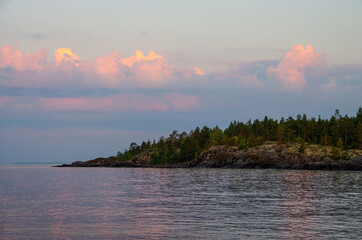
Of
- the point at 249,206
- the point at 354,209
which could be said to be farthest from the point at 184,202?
the point at 354,209

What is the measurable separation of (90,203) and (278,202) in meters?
26.8

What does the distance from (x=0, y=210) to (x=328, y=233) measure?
37139 millimetres

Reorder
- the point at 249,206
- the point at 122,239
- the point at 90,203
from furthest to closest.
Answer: the point at 90,203, the point at 249,206, the point at 122,239

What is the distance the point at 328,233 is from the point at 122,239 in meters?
17.5

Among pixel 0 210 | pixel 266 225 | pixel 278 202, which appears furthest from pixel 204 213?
pixel 0 210

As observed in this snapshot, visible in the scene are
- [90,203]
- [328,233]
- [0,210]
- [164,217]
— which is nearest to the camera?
[328,233]

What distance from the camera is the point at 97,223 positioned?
36625 millimetres

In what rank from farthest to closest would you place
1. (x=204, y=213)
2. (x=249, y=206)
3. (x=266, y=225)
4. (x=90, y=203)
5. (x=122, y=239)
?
1. (x=90, y=203)
2. (x=249, y=206)
3. (x=204, y=213)
4. (x=266, y=225)
5. (x=122, y=239)

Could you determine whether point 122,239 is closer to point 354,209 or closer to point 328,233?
point 328,233

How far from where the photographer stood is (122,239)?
29.8 meters

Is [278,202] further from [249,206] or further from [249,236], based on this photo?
[249,236]

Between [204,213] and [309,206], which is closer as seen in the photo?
[204,213]

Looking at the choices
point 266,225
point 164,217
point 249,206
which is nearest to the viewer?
point 266,225

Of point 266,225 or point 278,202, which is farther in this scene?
point 278,202
